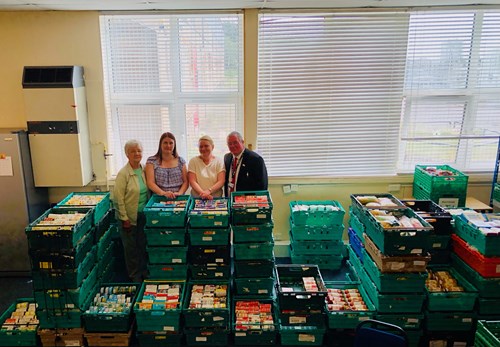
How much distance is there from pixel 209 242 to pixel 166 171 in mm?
993

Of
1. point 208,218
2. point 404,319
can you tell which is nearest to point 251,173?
point 208,218

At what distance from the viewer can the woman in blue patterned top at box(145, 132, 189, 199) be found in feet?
13.7

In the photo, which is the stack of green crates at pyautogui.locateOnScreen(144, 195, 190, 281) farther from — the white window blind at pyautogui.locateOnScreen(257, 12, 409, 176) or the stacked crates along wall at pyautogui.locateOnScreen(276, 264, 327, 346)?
the white window blind at pyautogui.locateOnScreen(257, 12, 409, 176)

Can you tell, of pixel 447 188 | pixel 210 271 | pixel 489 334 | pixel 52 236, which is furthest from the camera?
pixel 447 188

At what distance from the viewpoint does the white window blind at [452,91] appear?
4715 millimetres

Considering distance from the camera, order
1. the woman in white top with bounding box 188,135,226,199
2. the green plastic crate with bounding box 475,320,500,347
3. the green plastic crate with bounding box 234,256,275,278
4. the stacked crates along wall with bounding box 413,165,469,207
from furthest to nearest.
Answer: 1. the stacked crates along wall with bounding box 413,165,469,207
2. the woman in white top with bounding box 188,135,226,199
3. the green plastic crate with bounding box 234,256,275,278
4. the green plastic crate with bounding box 475,320,500,347

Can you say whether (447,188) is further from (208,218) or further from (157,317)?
(157,317)

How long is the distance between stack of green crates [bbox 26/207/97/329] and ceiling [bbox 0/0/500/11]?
2.22m

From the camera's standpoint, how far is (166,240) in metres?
3.71

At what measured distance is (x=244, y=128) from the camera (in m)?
4.89

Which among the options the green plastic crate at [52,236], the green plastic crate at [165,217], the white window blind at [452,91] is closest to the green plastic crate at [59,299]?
the green plastic crate at [52,236]

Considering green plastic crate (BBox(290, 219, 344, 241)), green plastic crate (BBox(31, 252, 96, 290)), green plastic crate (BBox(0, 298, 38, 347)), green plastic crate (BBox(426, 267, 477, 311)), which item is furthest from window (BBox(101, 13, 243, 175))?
green plastic crate (BBox(426, 267, 477, 311))

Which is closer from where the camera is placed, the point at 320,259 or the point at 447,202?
the point at 447,202

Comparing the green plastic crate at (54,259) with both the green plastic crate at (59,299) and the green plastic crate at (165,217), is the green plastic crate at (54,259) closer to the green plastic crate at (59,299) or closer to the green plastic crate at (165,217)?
the green plastic crate at (59,299)
